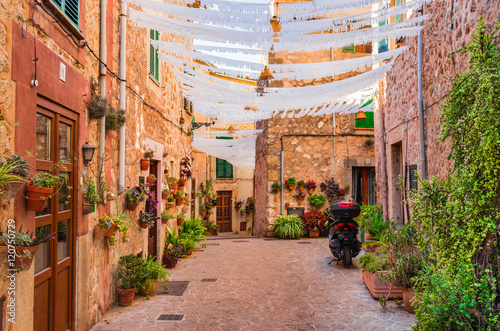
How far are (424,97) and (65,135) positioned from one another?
414 cm

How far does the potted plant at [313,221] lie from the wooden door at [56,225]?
8.09m

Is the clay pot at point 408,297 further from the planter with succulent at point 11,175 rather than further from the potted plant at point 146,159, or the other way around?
the planter with succulent at point 11,175

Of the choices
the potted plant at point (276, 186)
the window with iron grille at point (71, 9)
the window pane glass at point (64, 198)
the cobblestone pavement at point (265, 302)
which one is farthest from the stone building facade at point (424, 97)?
the potted plant at point (276, 186)

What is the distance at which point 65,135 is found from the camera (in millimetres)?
3305

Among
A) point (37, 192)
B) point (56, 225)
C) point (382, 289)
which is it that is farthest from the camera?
point (382, 289)

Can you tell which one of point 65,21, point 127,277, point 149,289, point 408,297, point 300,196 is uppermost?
point 65,21

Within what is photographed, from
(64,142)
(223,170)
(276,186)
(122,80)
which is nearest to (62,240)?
(64,142)

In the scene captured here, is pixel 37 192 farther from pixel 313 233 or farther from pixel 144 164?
pixel 313 233

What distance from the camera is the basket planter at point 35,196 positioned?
8.02 ft

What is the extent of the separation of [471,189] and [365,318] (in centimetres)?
210

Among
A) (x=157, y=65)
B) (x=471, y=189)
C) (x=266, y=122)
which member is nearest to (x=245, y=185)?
(x=266, y=122)

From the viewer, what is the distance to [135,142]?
17.4 feet

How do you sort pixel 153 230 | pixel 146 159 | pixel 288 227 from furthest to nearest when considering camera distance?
pixel 288 227
pixel 153 230
pixel 146 159

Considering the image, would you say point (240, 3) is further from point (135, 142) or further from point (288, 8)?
point (135, 142)
